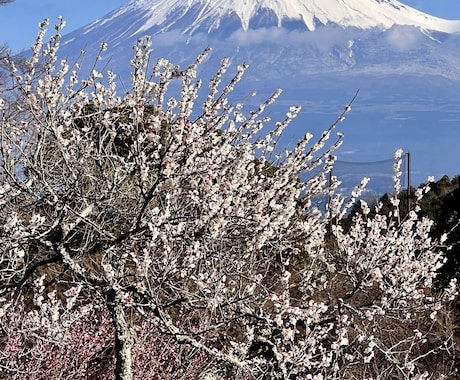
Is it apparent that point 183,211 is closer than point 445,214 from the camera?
Yes

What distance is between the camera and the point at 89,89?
455 centimetres

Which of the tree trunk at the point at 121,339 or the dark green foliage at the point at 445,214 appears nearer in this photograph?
the tree trunk at the point at 121,339

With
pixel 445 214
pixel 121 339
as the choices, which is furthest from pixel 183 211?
pixel 445 214

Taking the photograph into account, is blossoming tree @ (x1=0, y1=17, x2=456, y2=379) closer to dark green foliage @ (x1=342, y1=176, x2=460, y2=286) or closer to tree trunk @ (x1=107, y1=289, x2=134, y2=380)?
tree trunk @ (x1=107, y1=289, x2=134, y2=380)

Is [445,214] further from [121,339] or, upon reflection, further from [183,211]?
[121,339]

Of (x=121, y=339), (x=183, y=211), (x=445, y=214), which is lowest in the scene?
(x=445, y=214)

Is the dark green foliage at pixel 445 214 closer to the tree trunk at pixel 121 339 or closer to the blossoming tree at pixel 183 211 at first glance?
the blossoming tree at pixel 183 211

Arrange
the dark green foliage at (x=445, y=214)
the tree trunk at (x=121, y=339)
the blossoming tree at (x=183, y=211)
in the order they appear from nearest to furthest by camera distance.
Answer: the blossoming tree at (x=183, y=211) < the tree trunk at (x=121, y=339) < the dark green foliage at (x=445, y=214)

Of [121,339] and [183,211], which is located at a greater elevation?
[183,211]

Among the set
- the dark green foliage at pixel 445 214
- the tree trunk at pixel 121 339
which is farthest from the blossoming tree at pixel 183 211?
the dark green foliage at pixel 445 214

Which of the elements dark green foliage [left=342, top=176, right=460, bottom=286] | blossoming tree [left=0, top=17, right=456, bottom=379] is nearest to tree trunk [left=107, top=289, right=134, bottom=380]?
blossoming tree [left=0, top=17, right=456, bottom=379]

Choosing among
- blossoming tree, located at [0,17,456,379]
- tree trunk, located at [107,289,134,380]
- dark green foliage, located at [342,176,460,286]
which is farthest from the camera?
dark green foliage, located at [342,176,460,286]

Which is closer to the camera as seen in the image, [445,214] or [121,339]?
[121,339]

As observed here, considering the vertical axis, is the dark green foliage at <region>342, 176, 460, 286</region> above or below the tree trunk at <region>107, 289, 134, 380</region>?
below
